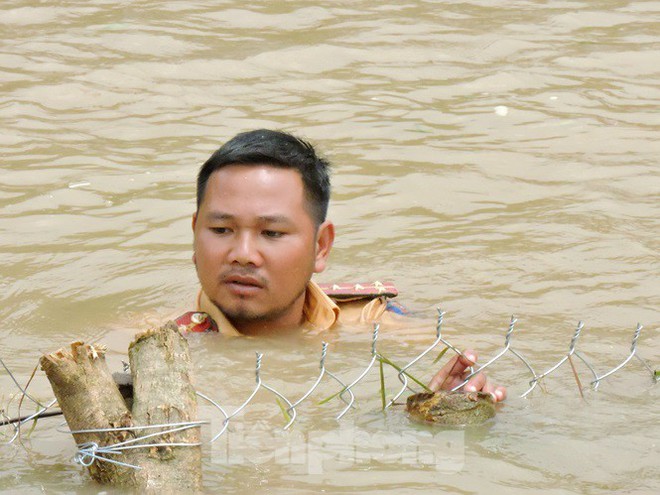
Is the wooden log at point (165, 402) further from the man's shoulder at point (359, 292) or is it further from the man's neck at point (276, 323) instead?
the man's shoulder at point (359, 292)

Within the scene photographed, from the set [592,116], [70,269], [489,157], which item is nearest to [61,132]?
[70,269]

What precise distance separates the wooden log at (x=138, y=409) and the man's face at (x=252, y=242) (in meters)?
1.54

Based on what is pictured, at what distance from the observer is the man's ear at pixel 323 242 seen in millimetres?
4914

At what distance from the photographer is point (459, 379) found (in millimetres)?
3730

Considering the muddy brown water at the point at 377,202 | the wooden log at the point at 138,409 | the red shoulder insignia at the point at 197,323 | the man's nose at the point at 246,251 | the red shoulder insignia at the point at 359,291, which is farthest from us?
the red shoulder insignia at the point at 359,291

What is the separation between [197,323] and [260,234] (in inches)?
17.3

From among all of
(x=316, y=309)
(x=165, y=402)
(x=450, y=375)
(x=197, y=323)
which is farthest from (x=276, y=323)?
(x=165, y=402)

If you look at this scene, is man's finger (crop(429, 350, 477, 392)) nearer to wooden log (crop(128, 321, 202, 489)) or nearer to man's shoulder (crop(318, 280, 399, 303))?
wooden log (crop(128, 321, 202, 489))

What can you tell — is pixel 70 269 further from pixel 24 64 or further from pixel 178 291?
pixel 24 64

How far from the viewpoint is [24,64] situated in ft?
26.0

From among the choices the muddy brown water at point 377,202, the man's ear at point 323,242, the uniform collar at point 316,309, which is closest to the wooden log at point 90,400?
the muddy brown water at point 377,202

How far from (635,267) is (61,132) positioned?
3432 millimetres

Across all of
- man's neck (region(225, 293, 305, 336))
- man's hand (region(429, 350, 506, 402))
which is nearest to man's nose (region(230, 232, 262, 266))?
man's neck (region(225, 293, 305, 336))

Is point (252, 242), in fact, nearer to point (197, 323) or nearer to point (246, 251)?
point (246, 251)
